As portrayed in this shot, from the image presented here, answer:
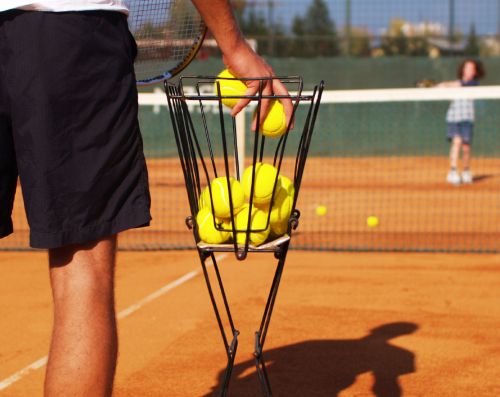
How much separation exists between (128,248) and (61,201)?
524cm

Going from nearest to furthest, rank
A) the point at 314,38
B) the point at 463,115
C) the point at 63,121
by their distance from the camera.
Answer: the point at 63,121 < the point at 463,115 < the point at 314,38

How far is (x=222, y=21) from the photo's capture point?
226 cm

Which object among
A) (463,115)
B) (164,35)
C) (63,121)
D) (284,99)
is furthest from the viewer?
(463,115)

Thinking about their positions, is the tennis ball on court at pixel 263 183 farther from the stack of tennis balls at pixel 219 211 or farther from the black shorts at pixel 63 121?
the black shorts at pixel 63 121

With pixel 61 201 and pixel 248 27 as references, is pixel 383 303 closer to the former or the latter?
pixel 61 201

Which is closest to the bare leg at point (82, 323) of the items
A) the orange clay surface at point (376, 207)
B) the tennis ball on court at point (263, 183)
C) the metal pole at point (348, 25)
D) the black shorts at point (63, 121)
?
the black shorts at point (63, 121)

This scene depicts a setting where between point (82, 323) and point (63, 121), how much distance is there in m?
0.48

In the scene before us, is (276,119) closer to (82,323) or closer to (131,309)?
(82,323)

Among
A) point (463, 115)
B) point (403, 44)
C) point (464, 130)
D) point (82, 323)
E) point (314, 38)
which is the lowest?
point (464, 130)

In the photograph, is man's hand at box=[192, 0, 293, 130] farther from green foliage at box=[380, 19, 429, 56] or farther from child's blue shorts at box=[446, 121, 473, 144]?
green foliage at box=[380, 19, 429, 56]

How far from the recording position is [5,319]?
4.82 m

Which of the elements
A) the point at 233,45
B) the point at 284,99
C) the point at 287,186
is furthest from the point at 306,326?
the point at 233,45

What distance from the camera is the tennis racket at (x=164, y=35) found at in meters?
2.84

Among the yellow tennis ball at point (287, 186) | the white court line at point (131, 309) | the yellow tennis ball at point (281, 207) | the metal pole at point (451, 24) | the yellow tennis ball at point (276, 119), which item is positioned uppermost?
the yellow tennis ball at point (276, 119)
